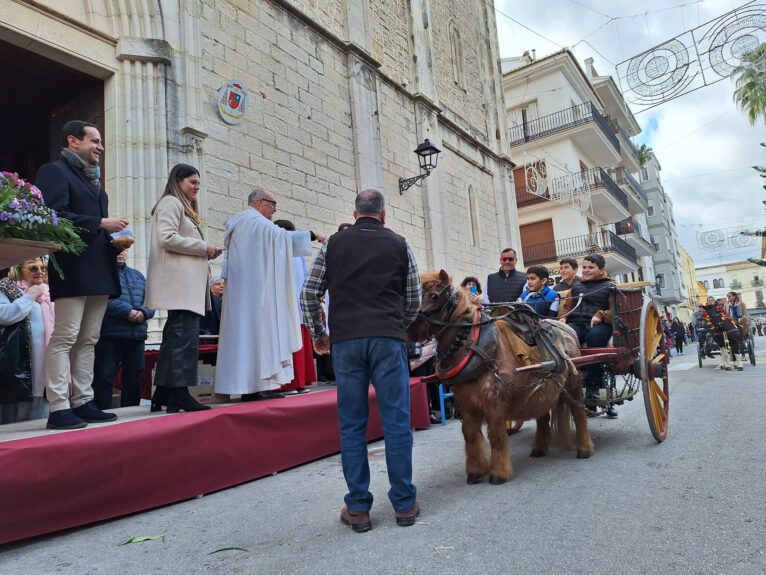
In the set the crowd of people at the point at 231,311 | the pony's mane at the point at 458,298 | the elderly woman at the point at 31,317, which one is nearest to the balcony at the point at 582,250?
the crowd of people at the point at 231,311

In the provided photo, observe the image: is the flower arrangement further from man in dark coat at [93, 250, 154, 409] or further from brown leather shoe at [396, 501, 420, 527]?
brown leather shoe at [396, 501, 420, 527]

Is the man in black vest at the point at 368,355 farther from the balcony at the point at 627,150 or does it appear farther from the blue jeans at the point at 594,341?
the balcony at the point at 627,150

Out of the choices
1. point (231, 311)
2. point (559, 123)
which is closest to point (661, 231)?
point (559, 123)

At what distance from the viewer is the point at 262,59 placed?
8.80 m

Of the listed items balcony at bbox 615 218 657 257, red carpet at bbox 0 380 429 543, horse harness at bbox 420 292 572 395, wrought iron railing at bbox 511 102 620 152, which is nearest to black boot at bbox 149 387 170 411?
red carpet at bbox 0 380 429 543

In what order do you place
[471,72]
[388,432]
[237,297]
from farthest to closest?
1. [471,72]
2. [237,297]
3. [388,432]

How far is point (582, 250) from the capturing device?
85.7 ft

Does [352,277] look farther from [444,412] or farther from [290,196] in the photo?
[290,196]

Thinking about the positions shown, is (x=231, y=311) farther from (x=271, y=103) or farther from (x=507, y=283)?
(x=271, y=103)

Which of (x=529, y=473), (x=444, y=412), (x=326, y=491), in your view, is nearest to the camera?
(x=326, y=491)

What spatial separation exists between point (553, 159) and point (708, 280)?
76.3m

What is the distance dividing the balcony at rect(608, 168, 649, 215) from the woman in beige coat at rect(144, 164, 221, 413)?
33.3 meters

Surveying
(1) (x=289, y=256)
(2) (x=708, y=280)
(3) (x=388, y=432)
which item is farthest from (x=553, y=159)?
(2) (x=708, y=280)

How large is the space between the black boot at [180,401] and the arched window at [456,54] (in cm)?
1367
